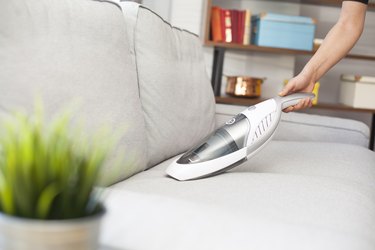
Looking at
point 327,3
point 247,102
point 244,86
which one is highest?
point 327,3

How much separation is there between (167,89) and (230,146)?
14.2 inches

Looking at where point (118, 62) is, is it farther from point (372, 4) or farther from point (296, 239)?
point (372, 4)

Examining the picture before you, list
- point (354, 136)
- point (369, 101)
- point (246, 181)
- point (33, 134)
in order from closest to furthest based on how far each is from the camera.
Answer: point (33, 134)
point (246, 181)
point (354, 136)
point (369, 101)

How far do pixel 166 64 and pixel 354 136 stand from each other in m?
1.04

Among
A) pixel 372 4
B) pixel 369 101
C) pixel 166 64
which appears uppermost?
pixel 372 4

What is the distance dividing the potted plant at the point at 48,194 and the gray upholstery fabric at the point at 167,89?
1.06 m

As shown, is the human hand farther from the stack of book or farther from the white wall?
the white wall

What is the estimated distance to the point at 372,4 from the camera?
357cm

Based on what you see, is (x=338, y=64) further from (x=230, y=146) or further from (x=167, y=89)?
(x=230, y=146)

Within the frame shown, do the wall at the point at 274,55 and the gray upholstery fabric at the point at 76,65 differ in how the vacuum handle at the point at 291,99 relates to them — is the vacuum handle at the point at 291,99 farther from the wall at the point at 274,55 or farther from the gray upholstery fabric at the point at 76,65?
the wall at the point at 274,55

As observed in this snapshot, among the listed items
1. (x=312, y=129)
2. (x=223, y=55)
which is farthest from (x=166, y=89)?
(x=223, y=55)

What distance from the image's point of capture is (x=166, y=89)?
160 cm

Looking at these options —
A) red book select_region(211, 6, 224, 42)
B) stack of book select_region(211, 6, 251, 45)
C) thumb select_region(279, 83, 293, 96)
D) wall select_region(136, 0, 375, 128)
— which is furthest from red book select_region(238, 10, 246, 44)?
thumb select_region(279, 83, 293, 96)

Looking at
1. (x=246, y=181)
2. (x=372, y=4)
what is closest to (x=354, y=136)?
(x=246, y=181)
